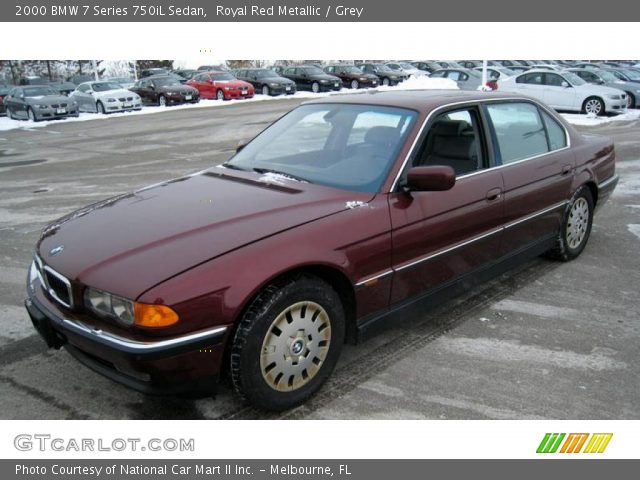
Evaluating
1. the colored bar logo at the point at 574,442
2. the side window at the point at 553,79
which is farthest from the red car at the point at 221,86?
the colored bar logo at the point at 574,442

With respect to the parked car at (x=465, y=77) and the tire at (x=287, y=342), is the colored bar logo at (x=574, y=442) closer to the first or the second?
the tire at (x=287, y=342)

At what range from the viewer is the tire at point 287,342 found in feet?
9.19

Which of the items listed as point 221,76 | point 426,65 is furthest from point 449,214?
point 426,65

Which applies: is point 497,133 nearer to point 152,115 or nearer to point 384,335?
point 384,335

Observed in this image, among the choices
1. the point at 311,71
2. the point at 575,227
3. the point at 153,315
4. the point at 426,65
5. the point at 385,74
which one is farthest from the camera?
the point at 426,65

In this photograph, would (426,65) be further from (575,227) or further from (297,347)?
(297,347)

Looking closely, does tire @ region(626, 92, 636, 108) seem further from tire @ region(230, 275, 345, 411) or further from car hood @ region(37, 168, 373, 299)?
tire @ region(230, 275, 345, 411)

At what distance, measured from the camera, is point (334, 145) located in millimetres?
3939

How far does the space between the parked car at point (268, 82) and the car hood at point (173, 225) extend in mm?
26865

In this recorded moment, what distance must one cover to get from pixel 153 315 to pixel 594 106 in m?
18.8

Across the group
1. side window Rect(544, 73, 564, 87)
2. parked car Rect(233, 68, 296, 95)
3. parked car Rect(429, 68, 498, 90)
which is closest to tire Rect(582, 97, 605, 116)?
side window Rect(544, 73, 564, 87)

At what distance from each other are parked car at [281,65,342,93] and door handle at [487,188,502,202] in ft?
89.5

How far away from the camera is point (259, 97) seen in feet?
96.3

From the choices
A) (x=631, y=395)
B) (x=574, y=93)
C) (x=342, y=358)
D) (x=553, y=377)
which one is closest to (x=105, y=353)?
(x=342, y=358)
